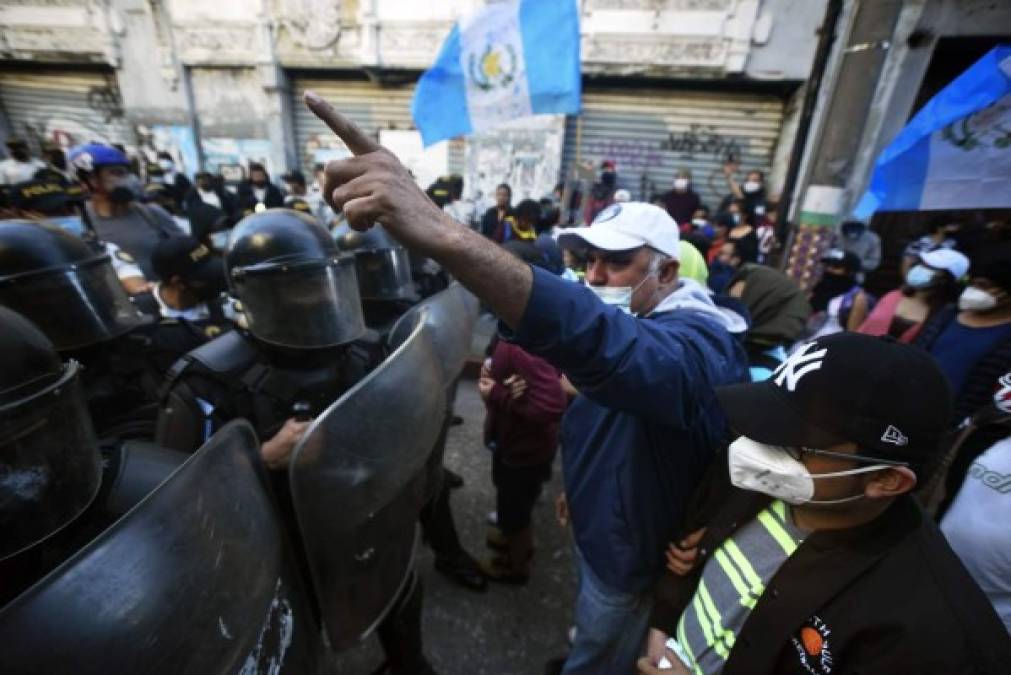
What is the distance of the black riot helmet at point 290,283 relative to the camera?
66.1 inches

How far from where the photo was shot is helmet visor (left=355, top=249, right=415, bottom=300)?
10.6ft

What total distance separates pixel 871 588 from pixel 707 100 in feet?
37.9

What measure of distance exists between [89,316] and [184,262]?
781 mm

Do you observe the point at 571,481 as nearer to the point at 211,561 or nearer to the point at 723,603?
the point at 723,603

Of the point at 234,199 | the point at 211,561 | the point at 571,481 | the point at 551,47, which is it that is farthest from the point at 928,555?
the point at 234,199

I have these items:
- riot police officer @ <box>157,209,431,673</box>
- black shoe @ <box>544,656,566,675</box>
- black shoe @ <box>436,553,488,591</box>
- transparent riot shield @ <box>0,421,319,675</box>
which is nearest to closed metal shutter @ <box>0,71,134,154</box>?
riot police officer @ <box>157,209,431,673</box>

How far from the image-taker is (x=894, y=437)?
97cm

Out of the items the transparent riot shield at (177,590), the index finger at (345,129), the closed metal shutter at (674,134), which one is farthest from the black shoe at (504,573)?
the closed metal shutter at (674,134)

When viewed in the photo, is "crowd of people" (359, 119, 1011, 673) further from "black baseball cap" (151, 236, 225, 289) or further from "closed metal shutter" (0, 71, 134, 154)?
"closed metal shutter" (0, 71, 134, 154)

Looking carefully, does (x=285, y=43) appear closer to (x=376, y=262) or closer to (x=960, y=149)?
(x=376, y=262)

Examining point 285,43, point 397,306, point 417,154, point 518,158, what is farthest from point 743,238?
point 285,43

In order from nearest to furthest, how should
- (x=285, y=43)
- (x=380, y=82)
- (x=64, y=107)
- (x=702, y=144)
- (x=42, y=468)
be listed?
(x=42, y=468)
(x=702, y=144)
(x=285, y=43)
(x=380, y=82)
(x=64, y=107)

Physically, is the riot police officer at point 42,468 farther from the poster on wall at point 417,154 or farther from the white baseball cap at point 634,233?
the poster on wall at point 417,154

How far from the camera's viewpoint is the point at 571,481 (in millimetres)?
1794
